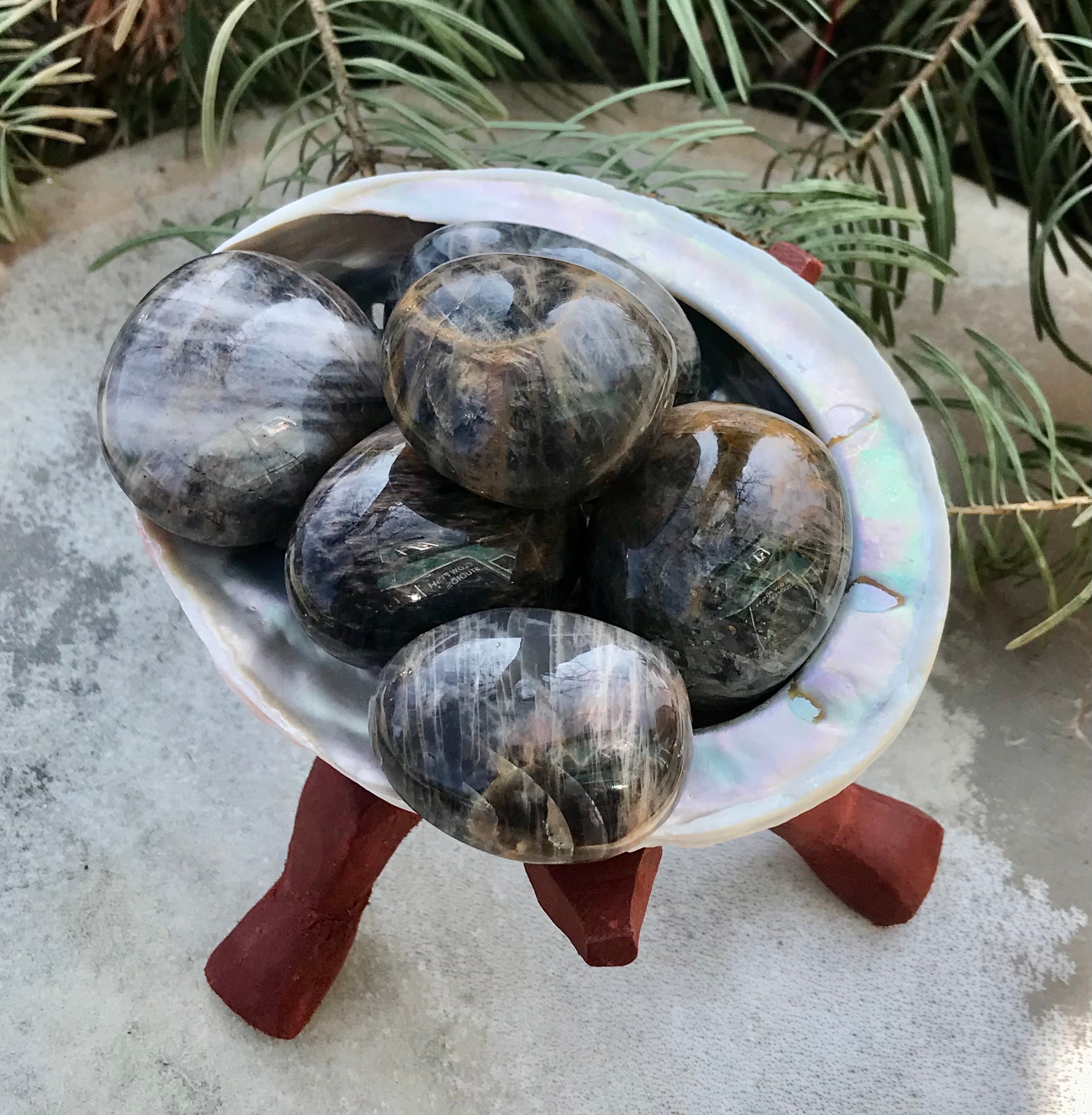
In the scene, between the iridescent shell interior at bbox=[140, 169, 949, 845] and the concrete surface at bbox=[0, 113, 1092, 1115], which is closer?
the iridescent shell interior at bbox=[140, 169, 949, 845]

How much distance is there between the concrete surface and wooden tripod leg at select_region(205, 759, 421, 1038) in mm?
21

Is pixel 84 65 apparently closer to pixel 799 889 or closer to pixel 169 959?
pixel 169 959

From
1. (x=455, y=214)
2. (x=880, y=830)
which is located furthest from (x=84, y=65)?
(x=880, y=830)

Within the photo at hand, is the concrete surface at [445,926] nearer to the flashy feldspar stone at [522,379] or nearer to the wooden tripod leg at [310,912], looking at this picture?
the wooden tripod leg at [310,912]

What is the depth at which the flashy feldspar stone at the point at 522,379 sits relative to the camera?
28 cm

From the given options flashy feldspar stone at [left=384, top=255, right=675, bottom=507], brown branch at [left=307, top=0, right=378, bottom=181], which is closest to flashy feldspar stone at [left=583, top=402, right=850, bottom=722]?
flashy feldspar stone at [left=384, top=255, right=675, bottom=507]

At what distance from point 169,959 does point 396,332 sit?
1.25 ft

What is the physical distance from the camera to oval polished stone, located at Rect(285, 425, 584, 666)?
0.30 meters

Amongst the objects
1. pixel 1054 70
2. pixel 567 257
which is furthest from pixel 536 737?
pixel 1054 70

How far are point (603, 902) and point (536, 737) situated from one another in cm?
10

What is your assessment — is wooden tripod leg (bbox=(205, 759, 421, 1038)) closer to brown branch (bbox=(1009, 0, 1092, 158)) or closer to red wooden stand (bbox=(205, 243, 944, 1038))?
red wooden stand (bbox=(205, 243, 944, 1038))

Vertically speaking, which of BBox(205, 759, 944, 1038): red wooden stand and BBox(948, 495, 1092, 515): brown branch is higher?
BBox(948, 495, 1092, 515): brown branch

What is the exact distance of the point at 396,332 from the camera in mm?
295

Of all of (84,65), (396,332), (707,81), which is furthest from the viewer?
(84,65)
